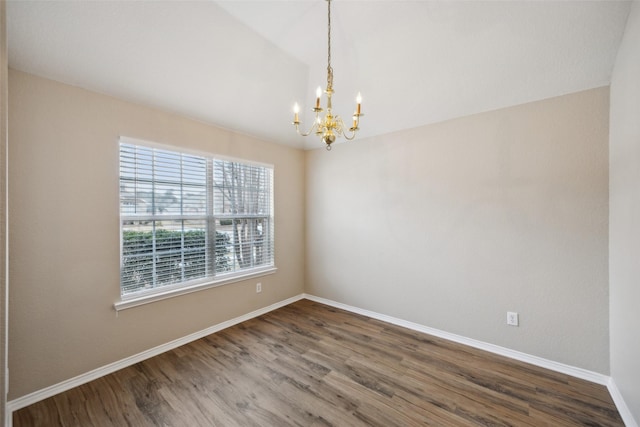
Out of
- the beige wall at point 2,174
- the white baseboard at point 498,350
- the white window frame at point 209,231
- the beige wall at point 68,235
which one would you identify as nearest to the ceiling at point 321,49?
the beige wall at point 68,235

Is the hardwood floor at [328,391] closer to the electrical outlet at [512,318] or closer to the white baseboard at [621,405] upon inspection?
the white baseboard at [621,405]

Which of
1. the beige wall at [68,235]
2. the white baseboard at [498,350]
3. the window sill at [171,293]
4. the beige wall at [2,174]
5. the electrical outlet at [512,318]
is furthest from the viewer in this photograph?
the electrical outlet at [512,318]

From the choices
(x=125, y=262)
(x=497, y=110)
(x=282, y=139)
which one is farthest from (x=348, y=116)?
(x=125, y=262)

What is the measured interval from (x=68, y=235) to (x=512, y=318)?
4.08 metres

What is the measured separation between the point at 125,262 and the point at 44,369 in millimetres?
918

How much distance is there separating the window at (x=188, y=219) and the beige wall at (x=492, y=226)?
1.31 metres

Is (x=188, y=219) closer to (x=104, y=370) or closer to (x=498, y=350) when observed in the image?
(x=104, y=370)

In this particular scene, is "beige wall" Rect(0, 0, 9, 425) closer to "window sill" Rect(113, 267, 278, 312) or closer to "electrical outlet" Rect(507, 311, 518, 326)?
"window sill" Rect(113, 267, 278, 312)

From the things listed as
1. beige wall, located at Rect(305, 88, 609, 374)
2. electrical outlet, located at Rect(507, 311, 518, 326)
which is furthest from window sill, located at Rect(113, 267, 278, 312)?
electrical outlet, located at Rect(507, 311, 518, 326)

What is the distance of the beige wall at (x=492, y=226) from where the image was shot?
2.23 m

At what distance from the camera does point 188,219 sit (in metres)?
2.89

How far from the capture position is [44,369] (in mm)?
2008

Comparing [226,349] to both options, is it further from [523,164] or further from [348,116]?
[523,164]

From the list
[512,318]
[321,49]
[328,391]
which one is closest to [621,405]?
[512,318]
